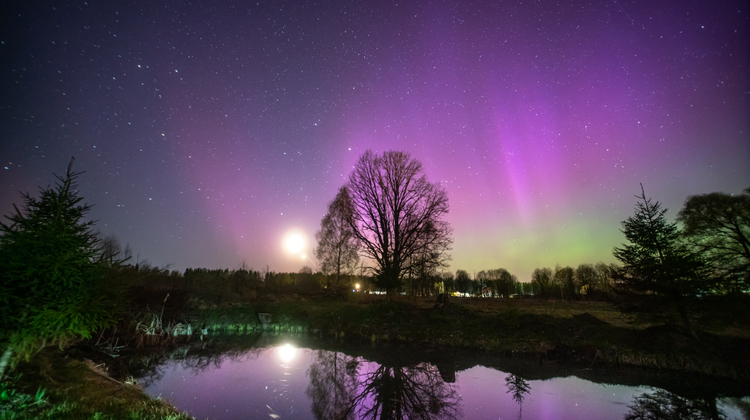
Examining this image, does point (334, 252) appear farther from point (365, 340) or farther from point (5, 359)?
point (5, 359)

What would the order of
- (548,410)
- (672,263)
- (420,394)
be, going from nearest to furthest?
1. (548,410)
2. (420,394)
3. (672,263)

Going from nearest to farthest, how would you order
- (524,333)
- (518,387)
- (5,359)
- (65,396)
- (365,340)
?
(5,359)
(65,396)
(518,387)
(524,333)
(365,340)

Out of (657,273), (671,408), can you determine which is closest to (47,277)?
(671,408)

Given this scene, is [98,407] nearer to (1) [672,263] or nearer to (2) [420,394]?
(2) [420,394]

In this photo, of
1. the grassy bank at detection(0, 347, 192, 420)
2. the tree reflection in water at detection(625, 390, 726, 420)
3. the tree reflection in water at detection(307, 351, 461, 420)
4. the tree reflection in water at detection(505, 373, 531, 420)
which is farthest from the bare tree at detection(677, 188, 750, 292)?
the grassy bank at detection(0, 347, 192, 420)

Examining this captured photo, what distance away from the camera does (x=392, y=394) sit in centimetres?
1130

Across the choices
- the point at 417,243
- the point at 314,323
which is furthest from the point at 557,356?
the point at 314,323

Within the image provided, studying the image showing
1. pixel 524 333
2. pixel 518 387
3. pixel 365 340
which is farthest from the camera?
pixel 365 340

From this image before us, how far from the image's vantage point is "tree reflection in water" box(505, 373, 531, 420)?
10.8 m

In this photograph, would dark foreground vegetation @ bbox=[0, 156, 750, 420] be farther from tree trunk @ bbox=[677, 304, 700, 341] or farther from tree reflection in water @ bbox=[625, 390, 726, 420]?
tree reflection in water @ bbox=[625, 390, 726, 420]

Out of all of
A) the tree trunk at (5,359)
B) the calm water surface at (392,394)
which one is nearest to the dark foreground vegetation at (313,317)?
the tree trunk at (5,359)

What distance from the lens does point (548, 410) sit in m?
9.94

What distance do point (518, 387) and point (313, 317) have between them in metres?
18.4

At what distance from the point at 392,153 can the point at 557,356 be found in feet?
68.9
